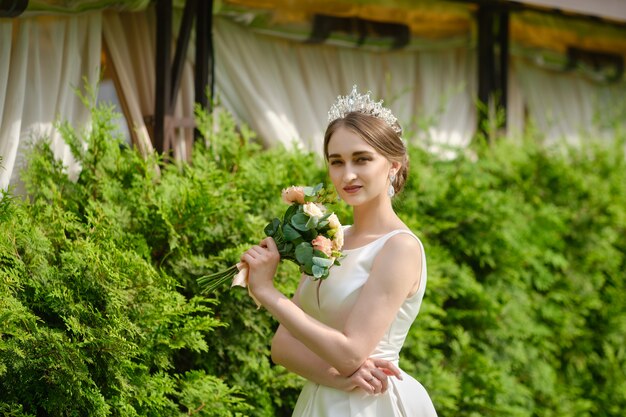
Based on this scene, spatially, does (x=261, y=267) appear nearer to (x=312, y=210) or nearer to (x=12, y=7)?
(x=312, y=210)

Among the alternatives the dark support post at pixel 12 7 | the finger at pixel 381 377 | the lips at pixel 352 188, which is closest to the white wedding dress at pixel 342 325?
the finger at pixel 381 377

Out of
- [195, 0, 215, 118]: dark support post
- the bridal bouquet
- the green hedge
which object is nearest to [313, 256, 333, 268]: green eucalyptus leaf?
the bridal bouquet

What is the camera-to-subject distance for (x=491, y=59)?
7441 mm

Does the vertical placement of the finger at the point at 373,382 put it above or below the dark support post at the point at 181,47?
below

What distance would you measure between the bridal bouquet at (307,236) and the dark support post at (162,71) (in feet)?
6.99

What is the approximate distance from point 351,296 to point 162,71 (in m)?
2.56

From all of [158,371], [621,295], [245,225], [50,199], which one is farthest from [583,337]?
[50,199]

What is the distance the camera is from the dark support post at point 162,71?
5.56m

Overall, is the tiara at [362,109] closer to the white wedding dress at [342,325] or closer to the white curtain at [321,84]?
the white wedding dress at [342,325]

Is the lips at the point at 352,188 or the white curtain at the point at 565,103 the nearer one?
the lips at the point at 352,188

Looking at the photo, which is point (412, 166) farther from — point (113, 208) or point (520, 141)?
point (113, 208)

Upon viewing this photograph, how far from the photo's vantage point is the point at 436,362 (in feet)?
18.9

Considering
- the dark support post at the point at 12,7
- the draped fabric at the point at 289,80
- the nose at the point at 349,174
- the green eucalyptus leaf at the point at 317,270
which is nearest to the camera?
the green eucalyptus leaf at the point at 317,270

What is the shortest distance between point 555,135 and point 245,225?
4.10 m
